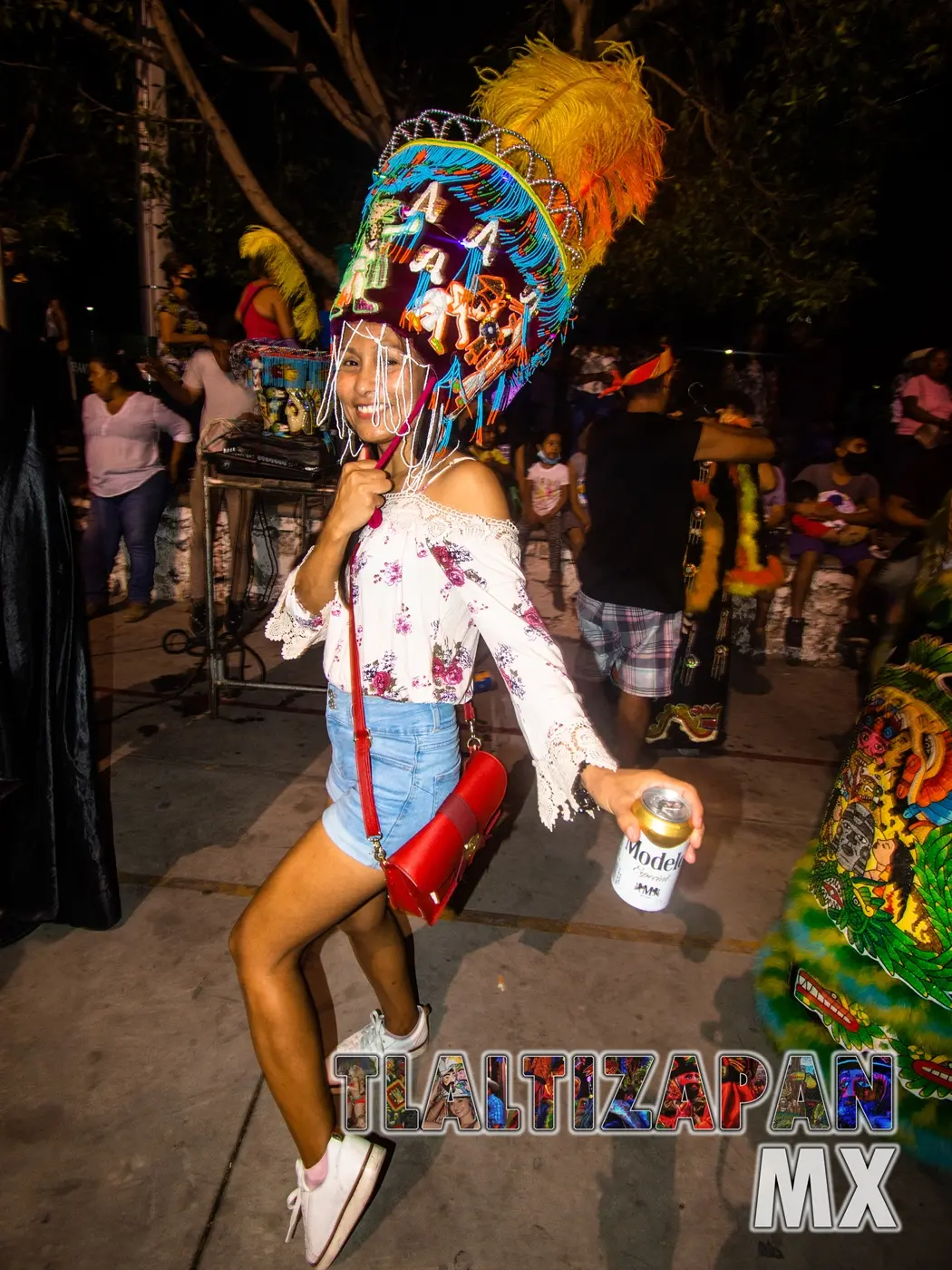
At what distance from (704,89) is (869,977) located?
24.8 ft

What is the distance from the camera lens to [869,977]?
2.26 meters

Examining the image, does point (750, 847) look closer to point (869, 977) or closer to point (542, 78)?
point (869, 977)

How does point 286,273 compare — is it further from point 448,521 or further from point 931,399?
point 931,399

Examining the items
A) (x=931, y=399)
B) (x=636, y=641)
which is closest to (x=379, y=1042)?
(x=636, y=641)

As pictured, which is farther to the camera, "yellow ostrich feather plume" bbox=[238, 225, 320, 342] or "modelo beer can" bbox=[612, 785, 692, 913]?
"yellow ostrich feather plume" bbox=[238, 225, 320, 342]

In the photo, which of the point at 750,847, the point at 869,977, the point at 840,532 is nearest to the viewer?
the point at 869,977

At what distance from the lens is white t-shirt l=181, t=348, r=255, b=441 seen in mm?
5859

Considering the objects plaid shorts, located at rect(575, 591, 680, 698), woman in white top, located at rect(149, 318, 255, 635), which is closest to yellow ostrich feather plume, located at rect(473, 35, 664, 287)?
plaid shorts, located at rect(575, 591, 680, 698)

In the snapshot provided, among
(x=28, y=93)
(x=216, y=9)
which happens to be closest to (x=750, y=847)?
(x=28, y=93)

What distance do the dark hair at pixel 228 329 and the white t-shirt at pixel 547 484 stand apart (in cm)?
275

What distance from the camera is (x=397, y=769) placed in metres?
1.84

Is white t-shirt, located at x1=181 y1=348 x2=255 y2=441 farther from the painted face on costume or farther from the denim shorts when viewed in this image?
the denim shorts

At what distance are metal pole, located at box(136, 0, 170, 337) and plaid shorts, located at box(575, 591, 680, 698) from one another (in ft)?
20.6

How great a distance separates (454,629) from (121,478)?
4.88 meters
